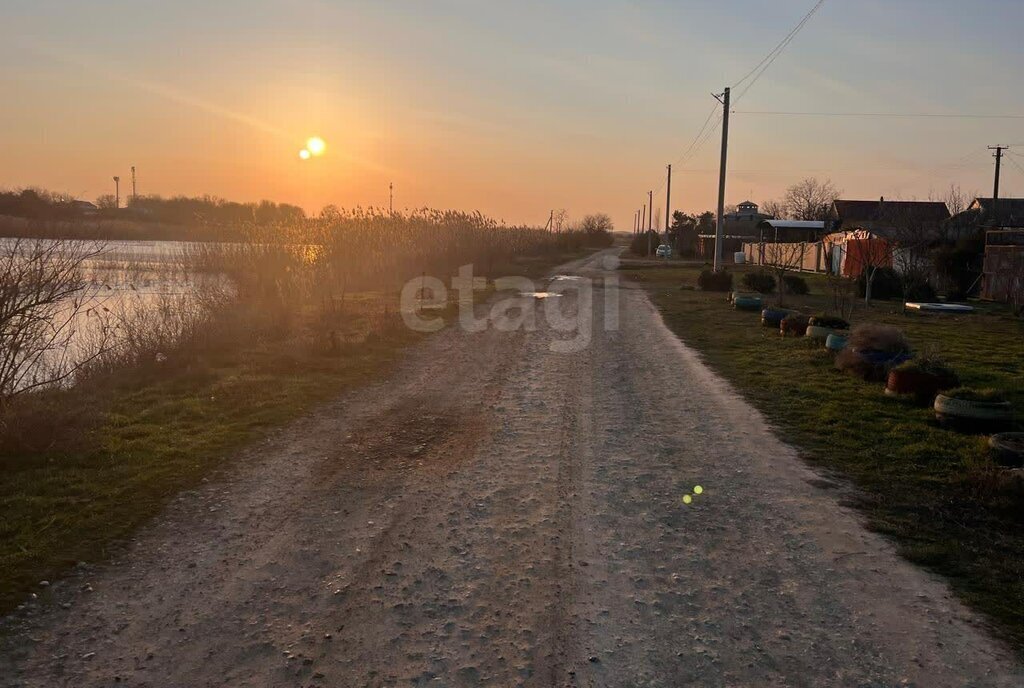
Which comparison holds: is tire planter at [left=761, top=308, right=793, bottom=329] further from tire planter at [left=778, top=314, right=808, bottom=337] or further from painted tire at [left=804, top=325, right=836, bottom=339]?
painted tire at [left=804, top=325, right=836, bottom=339]

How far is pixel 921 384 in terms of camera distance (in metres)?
9.53

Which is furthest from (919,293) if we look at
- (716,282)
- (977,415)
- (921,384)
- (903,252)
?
(977,415)

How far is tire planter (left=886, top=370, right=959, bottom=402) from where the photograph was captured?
373 inches

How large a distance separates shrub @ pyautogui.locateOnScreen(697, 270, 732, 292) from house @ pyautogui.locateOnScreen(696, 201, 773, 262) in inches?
211

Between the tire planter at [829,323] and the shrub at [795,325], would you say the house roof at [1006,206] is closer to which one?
the shrub at [795,325]

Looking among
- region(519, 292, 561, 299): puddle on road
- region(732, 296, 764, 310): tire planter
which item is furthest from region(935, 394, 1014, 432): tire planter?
region(519, 292, 561, 299): puddle on road

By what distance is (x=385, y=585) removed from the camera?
4559 mm

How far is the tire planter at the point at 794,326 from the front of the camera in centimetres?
1557

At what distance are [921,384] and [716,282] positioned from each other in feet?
66.0

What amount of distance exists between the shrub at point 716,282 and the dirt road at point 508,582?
2209 centimetres

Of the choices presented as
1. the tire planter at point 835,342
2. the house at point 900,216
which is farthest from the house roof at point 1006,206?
the tire planter at point 835,342

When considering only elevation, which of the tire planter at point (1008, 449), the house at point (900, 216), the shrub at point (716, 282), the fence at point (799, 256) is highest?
the house at point (900, 216)

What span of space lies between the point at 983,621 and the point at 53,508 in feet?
19.7

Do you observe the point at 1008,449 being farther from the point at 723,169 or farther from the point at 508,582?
the point at 723,169
